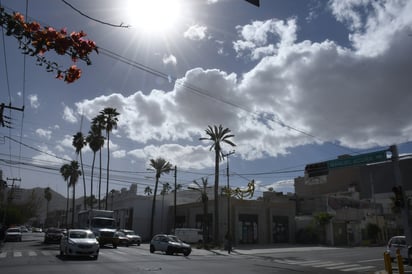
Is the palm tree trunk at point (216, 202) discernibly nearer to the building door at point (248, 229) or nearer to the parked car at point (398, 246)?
the building door at point (248, 229)

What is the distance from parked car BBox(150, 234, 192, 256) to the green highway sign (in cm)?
1294

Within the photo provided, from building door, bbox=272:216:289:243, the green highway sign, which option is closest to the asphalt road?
the green highway sign

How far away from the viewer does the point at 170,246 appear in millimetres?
28875

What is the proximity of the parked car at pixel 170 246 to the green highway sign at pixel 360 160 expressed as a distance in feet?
42.4

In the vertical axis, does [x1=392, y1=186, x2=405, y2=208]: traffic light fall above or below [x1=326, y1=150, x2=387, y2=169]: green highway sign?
below

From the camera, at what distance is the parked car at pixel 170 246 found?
94.3 ft

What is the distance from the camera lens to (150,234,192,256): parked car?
28.8m

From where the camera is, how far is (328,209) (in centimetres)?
6650

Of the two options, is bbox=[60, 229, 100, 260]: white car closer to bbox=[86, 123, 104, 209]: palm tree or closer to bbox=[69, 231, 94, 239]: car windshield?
bbox=[69, 231, 94, 239]: car windshield

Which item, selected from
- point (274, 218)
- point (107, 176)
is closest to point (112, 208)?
point (107, 176)

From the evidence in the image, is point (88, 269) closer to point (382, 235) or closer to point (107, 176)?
point (107, 176)

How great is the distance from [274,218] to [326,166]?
108 feet

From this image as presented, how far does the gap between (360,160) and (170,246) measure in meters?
15.7

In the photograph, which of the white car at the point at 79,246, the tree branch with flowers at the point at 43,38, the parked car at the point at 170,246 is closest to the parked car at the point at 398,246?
the parked car at the point at 170,246
